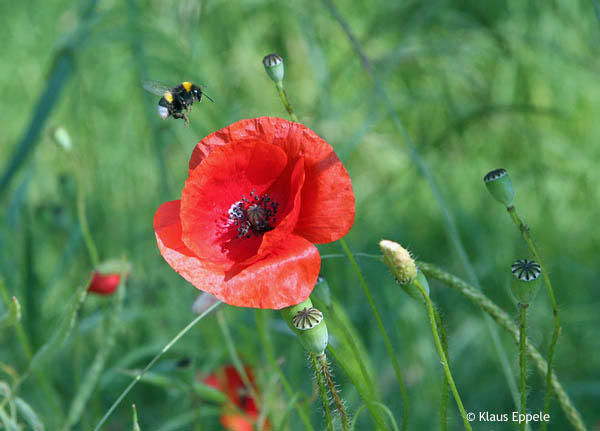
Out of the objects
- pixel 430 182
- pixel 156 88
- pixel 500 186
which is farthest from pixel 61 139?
pixel 500 186

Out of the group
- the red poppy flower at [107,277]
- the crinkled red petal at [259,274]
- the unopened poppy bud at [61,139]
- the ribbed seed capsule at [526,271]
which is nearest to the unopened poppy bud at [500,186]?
the ribbed seed capsule at [526,271]

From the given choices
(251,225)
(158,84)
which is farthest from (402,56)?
(251,225)

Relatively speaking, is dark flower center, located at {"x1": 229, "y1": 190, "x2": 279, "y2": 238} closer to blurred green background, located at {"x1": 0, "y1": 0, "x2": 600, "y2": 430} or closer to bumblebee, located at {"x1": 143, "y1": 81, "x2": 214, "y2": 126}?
bumblebee, located at {"x1": 143, "y1": 81, "x2": 214, "y2": 126}

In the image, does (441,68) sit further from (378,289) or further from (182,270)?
(182,270)

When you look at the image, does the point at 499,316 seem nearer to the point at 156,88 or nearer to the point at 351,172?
the point at 156,88

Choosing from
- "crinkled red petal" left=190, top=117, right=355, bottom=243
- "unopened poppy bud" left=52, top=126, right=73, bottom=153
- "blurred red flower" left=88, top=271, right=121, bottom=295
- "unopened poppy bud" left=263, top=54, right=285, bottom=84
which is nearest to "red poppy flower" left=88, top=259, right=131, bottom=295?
"blurred red flower" left=88, top=271, right=121, bottom=295

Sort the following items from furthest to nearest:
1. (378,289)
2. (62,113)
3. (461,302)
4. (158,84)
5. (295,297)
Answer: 1. (62,113)
2. (461,302)
3. (378,289)
4. (158,84)
5. (295,297)

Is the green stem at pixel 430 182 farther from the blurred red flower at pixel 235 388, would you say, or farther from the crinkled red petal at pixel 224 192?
the blurred red flower at pixel 235 388
